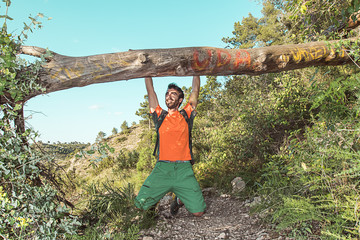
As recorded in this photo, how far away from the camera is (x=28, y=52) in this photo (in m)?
2.84

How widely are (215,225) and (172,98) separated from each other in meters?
2.11

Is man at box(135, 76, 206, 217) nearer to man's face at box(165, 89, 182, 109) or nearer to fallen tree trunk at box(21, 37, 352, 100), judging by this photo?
man's face at box(165, 89, 182, 109)

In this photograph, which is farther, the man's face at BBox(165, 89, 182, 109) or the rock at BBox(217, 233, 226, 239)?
the man's face at BBox(165, 89, 182, 109)

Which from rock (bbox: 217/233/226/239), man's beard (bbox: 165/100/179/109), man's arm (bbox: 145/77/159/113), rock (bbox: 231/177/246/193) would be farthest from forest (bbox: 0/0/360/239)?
man's beard (bbox: 165/100/179/109)

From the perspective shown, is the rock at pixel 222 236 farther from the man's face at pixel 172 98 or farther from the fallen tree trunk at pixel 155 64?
the fallen tree trunk at pixel 155 64

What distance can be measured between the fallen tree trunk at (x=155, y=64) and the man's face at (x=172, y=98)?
28.8 inches

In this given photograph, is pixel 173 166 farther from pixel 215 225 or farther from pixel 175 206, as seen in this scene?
pixel 215 225

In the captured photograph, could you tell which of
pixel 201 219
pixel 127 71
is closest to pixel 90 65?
pixel 127 71

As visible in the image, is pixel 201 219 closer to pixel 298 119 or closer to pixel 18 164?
pixel 18 164

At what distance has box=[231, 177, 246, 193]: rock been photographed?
4.55 m

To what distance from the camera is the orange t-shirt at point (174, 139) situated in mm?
3754

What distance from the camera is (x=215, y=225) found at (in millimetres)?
3545

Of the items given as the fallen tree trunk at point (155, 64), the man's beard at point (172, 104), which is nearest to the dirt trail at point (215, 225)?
the man's beard at point (172, 104)

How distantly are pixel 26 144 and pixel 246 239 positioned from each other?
2.98 metres
